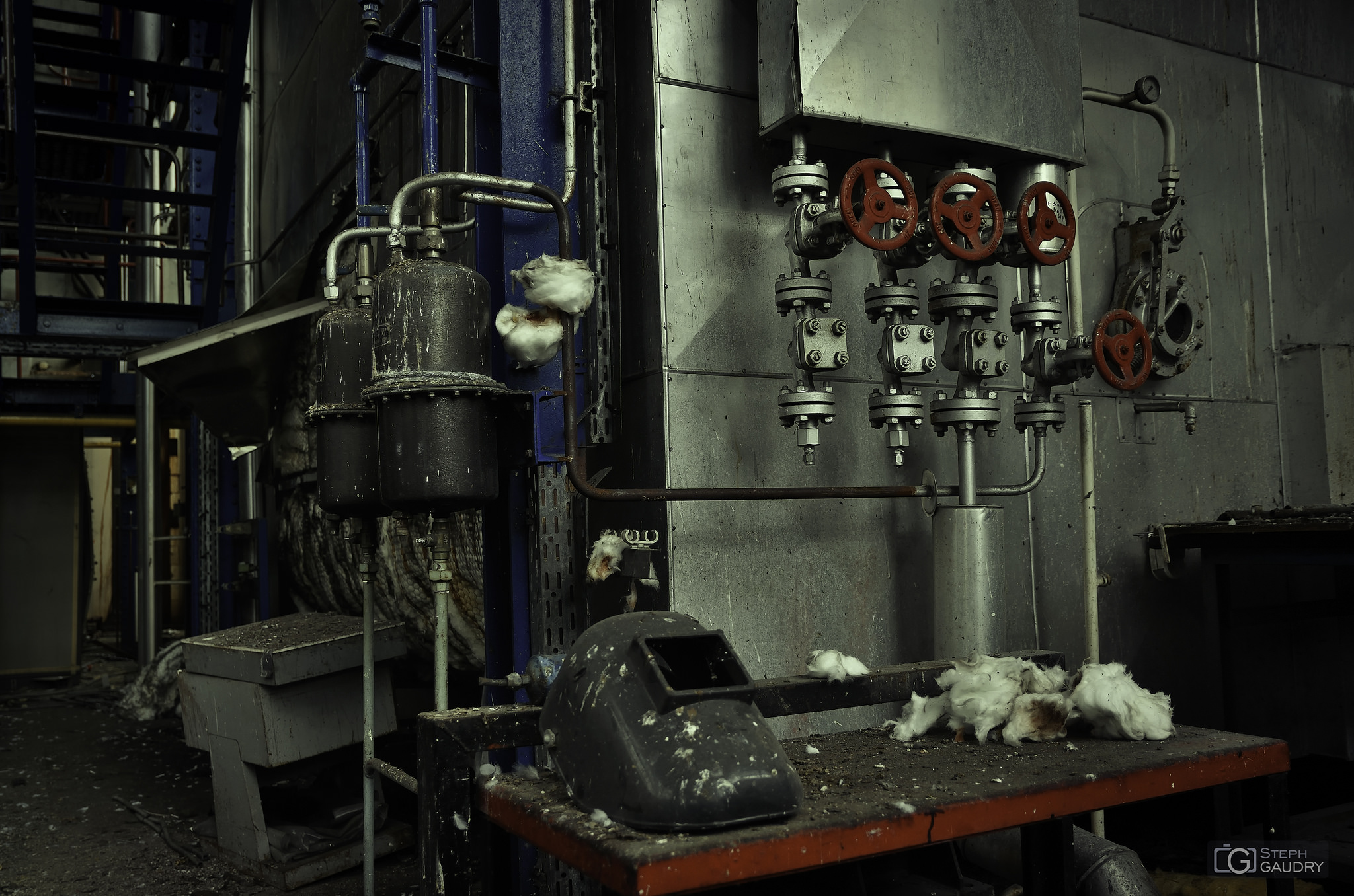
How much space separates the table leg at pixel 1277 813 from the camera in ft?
5.45

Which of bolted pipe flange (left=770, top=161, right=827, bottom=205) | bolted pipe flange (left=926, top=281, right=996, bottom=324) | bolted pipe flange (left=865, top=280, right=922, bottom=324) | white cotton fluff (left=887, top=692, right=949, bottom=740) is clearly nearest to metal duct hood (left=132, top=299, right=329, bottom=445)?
bolted pipe flange (left=770, top=161, right=827, bottom=205)

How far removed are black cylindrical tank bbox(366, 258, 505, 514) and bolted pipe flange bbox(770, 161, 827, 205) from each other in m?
0.79

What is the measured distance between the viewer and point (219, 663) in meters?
3.22

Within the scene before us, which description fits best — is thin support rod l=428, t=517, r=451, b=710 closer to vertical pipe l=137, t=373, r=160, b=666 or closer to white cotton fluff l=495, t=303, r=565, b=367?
white cotton fluff l=495, t=303, r=565, b=367

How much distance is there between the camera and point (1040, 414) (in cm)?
248

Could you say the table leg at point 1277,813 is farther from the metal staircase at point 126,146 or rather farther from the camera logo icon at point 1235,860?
the metal staircase at point 126,146

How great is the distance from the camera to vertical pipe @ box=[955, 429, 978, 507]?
235cm

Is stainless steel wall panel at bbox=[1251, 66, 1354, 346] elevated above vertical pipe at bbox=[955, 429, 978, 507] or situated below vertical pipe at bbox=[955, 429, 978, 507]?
above

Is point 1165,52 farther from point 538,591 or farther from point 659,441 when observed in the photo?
point 538,591

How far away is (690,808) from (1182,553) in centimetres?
245

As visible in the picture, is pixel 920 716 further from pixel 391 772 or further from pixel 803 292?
pixel 391 772

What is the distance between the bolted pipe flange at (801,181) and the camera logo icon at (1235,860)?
162 cm

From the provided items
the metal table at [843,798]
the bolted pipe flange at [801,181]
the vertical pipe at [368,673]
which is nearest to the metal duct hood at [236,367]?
the vertical pipe at [368,673]

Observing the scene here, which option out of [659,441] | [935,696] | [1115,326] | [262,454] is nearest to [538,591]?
[659,441]
